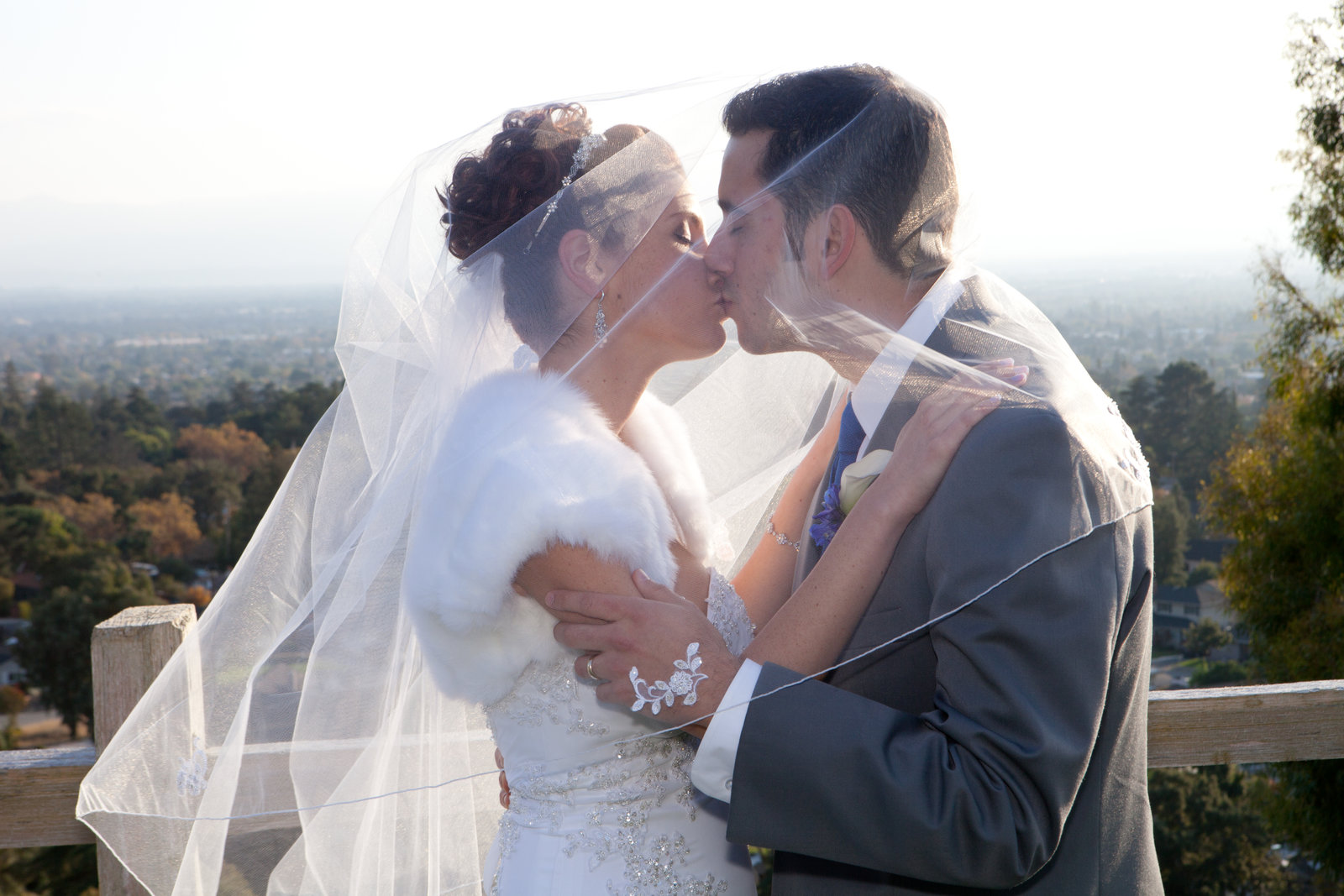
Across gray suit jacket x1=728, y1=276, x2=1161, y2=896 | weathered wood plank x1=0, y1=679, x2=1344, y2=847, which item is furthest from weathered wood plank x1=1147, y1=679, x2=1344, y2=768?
gray suit jacket x1=728, y1=276, x2=1161, y2=896

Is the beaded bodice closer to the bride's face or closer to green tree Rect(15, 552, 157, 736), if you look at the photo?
the bride's face

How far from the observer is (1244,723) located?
2477 millimetres

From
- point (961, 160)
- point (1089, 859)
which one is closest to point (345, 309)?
point (961, 160)

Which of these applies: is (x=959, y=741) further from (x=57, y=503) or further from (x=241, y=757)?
(x=57, y=503)

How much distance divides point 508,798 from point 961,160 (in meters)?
1.86

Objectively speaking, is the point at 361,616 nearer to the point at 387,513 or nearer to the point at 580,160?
the point at 387,513

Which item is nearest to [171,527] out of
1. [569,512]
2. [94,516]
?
[94,516]

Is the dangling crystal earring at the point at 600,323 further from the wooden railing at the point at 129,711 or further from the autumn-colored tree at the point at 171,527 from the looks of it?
the autumn-colored tree at the point at 171,527

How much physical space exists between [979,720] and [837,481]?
26.3 inches

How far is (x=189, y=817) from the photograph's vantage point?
6.72ft

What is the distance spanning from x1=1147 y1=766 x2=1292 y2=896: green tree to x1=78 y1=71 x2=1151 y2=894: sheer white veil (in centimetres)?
2856

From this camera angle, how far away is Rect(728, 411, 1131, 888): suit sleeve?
1502mm

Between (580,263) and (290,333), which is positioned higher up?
(580,263)

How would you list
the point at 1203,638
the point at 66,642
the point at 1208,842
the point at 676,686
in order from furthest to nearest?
the point at 66,642, the point at 1203,638, the point at 1208,842, the point at 676,686
